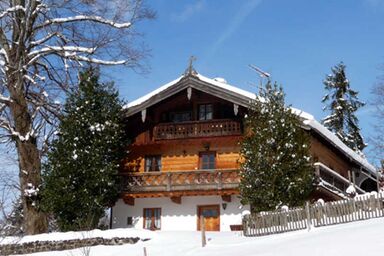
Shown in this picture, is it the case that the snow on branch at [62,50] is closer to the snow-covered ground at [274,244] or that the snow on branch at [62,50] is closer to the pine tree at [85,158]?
the pine tree at [85,158]

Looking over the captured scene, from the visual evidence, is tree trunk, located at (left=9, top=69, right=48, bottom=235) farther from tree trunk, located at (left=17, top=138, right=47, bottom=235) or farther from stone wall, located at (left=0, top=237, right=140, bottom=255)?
stone wall, located at (left=0, top=237, right=140, bottom=255)

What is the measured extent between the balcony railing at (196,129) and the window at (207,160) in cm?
135

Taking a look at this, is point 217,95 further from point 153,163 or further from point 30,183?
point 30,183

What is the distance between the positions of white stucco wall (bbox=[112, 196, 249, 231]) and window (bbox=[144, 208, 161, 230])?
0.20 meters

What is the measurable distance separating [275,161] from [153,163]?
7749mm

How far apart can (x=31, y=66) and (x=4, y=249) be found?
9.74 metres

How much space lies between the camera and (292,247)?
15.6 metres

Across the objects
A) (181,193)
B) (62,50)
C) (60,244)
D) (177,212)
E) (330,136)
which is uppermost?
(62,50)

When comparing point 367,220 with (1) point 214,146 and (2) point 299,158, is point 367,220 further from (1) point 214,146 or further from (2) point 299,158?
(1) point 214,146

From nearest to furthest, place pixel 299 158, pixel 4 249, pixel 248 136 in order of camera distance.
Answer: pixel 4 249, pixel 299 158, pixel 248 136

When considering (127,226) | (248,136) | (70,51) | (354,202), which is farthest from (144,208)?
(354,202)

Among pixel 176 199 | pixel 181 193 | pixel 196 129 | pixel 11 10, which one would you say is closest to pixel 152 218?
pixel 176 199

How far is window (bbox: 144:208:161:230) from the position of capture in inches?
1053

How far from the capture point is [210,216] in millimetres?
26188
